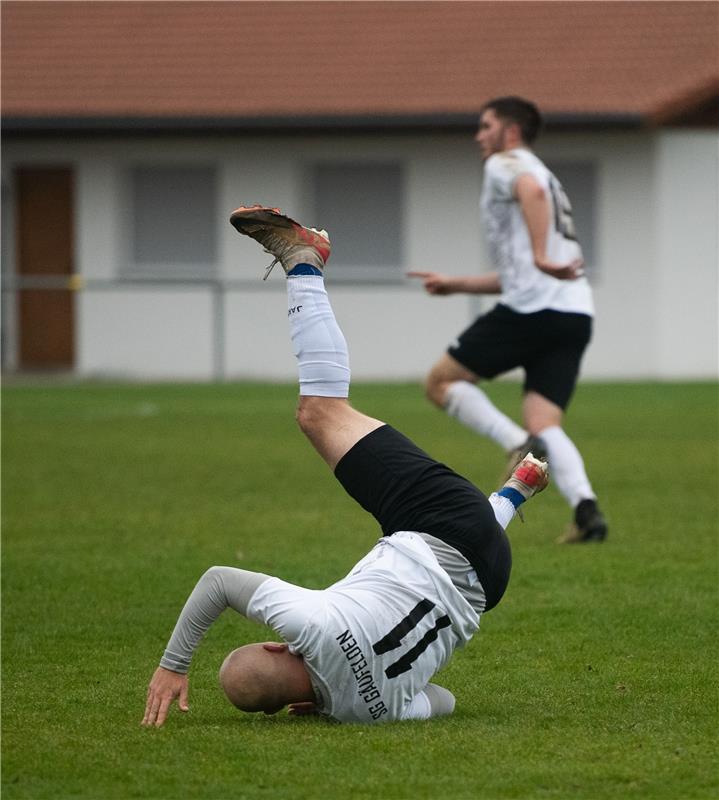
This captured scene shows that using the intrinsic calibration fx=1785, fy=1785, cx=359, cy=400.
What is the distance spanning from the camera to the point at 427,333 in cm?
2611

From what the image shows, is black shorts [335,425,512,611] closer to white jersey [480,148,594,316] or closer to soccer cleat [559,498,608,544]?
soccer cleat [559,498,608,544]

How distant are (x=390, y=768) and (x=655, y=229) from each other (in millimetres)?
22044

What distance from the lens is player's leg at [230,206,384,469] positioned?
581 centimetres

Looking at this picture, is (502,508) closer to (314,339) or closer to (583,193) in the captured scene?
(314,339)

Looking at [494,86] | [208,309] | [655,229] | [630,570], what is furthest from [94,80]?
[630,570]

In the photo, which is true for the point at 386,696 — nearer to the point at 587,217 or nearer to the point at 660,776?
the point at 660,776

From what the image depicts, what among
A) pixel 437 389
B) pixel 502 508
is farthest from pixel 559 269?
pixel 502 508

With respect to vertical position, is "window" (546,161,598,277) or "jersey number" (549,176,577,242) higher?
"window" (546,161,598,277)

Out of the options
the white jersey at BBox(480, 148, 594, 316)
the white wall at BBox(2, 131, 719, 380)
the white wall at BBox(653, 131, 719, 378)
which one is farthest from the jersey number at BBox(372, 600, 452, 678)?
the white wall at BBox(653, 131, 719, 378)

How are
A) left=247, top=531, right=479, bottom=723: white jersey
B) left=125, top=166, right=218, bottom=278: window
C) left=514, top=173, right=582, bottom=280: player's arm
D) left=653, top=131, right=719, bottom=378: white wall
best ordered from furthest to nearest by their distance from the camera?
left=125, top=166, right=218, bottom=278: window < left=653, top=131, right=719, bottom=378: white wall < left=514, top=173, right=582, bottom=280: player's arm < left=247, top=531, right=479, bottom=723: white jersey

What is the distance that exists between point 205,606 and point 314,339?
1008 millimetres

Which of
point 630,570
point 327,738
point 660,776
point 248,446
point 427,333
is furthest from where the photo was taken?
point 427,333

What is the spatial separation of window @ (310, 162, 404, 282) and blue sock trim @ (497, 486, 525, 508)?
21.4 m

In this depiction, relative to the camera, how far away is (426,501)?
5.64 m
